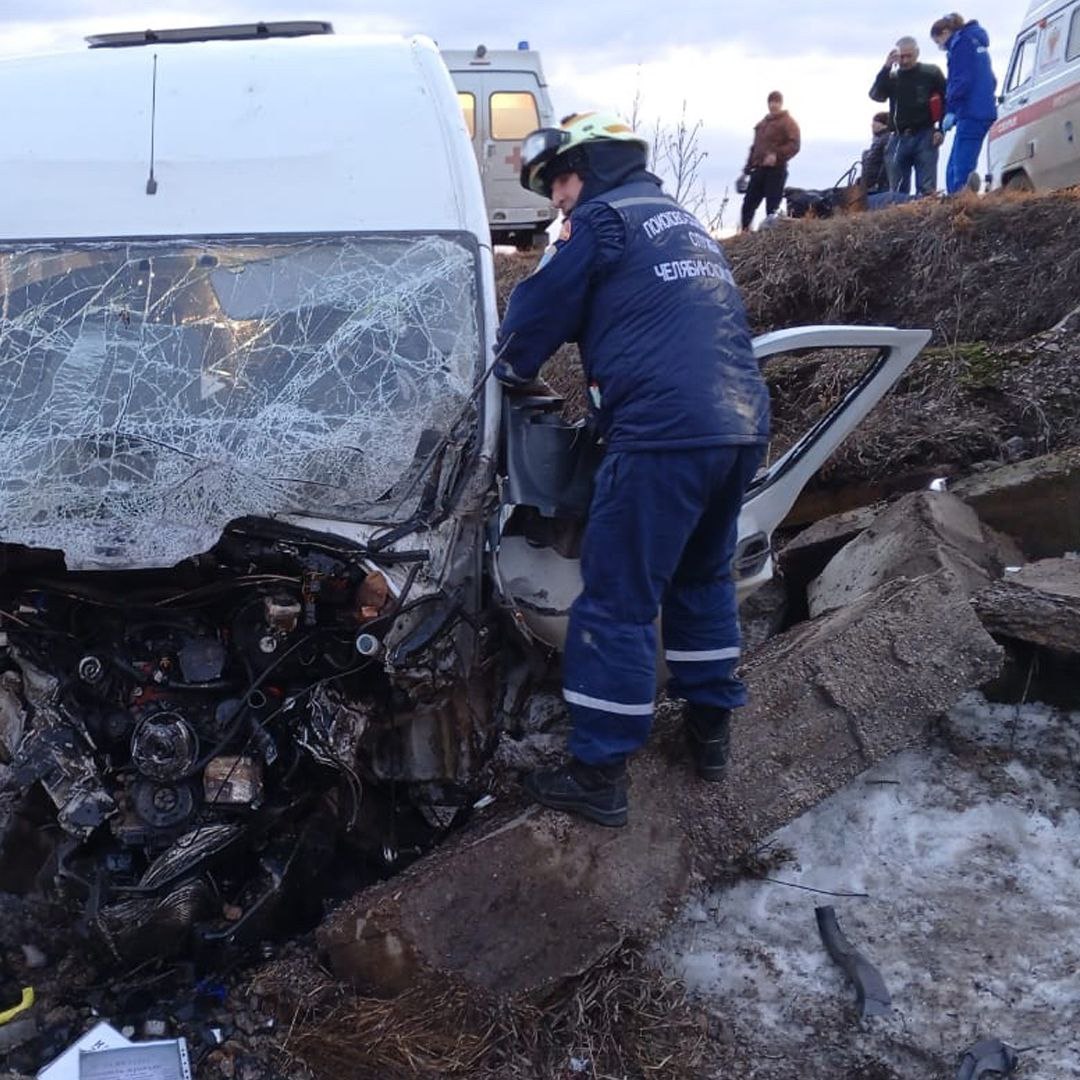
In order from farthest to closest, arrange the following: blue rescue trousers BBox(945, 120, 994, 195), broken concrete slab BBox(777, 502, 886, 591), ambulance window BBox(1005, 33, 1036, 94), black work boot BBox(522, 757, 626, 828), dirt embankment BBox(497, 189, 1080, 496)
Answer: ambulance window BBox(1005, 33, 1036, 94)
blue rescue trousers BBox(945, 120, 994, 195)
dirt embankment BBox(497, 189, 1080, 496)
broken concrete slab BBox(777, 502, 886, 591)
black work boot BBox(522, 757, 626, 828)

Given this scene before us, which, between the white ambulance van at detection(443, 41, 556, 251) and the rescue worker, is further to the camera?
the white ambulance van at detection(443, 41, 556, 251)

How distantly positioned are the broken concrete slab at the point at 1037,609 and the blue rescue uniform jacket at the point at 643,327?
134 centimetres

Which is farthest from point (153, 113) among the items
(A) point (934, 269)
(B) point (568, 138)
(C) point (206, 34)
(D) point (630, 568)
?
(A) point (934, 269)

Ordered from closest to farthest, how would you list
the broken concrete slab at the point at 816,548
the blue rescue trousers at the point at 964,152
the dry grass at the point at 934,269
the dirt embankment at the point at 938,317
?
the broken concrete slab at the point at 816,548, the dirt embankment at the point at 938,317, the dry grass at the point at 934,269, the blue rescue trousers at the point at 964,152

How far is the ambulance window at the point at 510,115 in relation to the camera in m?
12.1

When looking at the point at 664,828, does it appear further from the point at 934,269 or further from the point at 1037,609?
the point at 934,269

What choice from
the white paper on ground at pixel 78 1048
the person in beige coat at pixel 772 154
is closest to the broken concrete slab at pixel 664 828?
the white paper on ground at pixel 78 1048

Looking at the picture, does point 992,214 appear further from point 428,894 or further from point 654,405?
point 428,894

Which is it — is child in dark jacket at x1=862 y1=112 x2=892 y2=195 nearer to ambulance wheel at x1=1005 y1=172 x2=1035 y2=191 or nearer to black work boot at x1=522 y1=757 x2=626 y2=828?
ambulance wheel at x1=1005 y1=172 x2=1035 y2=191

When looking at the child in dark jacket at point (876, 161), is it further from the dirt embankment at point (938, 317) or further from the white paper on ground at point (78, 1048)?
the white paper on ground at point (78, 1048)

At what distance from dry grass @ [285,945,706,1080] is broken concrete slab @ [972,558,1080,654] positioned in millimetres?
1756

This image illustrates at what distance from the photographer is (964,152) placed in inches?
363

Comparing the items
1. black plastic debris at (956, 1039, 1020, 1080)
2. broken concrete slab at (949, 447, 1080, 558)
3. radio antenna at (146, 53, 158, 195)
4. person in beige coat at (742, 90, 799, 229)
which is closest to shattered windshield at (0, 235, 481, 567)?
radio antenna at (146, 53, 158, 195)

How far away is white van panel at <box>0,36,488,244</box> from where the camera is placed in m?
3.31
